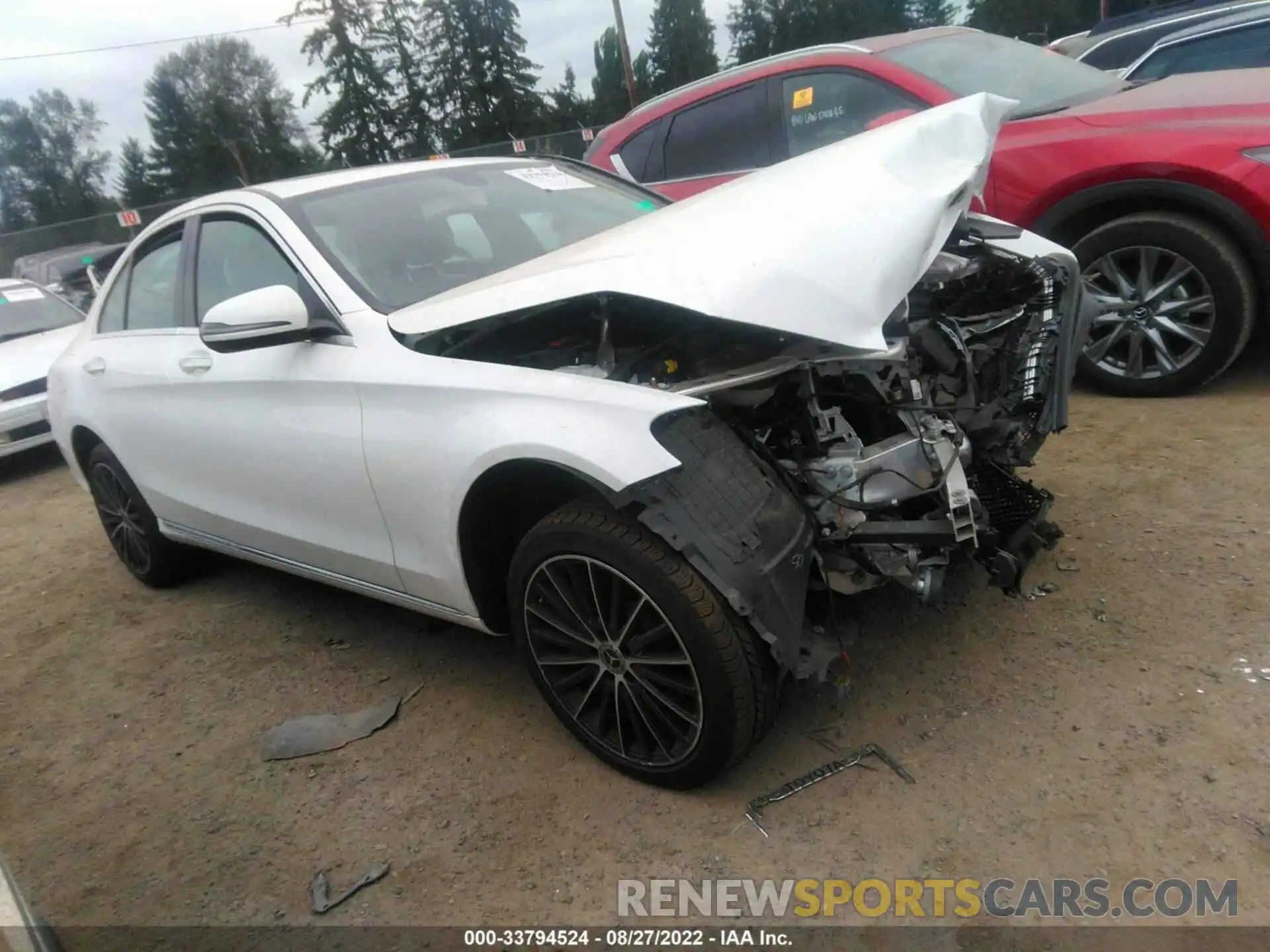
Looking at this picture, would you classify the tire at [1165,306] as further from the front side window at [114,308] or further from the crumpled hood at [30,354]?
the crumpled hood at [30,354]

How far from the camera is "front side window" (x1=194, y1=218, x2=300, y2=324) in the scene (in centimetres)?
298

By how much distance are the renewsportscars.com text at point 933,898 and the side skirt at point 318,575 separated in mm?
934

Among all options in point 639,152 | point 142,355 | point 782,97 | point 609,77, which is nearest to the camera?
point 142,355

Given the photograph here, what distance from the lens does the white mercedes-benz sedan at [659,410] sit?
2.09m

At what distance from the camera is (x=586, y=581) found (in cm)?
230

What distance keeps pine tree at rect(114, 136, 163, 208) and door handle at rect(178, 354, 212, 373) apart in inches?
1785

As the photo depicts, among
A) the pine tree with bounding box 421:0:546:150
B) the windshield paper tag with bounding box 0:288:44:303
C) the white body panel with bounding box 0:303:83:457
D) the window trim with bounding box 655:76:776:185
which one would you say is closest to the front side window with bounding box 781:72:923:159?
the window trim with bounding box 655:76:776:185

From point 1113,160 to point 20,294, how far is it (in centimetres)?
932

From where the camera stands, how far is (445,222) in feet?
10.3

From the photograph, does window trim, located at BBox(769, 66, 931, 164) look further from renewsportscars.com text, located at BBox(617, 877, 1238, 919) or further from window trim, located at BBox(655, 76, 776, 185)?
renewsportscars.com text, located at BBox(617, 877, 1238, 919)

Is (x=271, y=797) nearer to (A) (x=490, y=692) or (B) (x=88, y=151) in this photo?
(A) (x=490, y=692)

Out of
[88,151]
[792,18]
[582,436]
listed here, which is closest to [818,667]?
[582,436]

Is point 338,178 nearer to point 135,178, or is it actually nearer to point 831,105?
point 831,105

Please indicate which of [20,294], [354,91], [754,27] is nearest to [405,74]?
[354,91]
